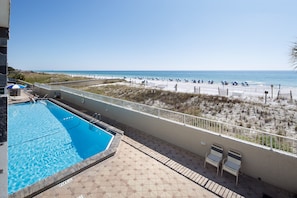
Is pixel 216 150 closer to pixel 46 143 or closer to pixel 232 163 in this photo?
pixel 232 163

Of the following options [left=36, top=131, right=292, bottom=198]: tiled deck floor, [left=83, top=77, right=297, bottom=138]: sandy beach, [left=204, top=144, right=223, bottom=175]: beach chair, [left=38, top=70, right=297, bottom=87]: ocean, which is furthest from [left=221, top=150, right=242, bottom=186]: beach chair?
[left=38, top=70, right=297, bottom=87]: ocean

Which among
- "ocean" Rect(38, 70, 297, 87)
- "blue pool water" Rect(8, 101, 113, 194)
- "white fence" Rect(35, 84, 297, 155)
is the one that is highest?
"ocean" Rect(38, 70, 297, 87)

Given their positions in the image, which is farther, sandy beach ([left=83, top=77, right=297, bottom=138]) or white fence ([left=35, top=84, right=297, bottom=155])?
sandy beach ([left=83, top=77, right=297, bottom=138])

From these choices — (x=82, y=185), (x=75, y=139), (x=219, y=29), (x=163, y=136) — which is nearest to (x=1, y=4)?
(x=82, y=185)

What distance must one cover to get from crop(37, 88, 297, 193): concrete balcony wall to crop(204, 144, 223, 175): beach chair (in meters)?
0.20

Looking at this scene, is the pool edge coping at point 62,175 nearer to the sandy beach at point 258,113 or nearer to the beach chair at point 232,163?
the beach chair at point 232,163

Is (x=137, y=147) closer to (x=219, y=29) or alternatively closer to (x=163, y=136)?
(x=163, y=136)

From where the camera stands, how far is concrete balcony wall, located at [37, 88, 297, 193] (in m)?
4.23

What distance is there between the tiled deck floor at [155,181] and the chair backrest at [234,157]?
47 centimetres

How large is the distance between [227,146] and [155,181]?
8.92 feet

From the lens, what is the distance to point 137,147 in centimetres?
648

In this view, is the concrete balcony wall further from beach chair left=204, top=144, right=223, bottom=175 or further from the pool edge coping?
the pool edge coping

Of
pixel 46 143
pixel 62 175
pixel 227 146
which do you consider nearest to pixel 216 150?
pixel 227 146

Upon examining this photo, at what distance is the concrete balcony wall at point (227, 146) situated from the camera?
13.9ft
